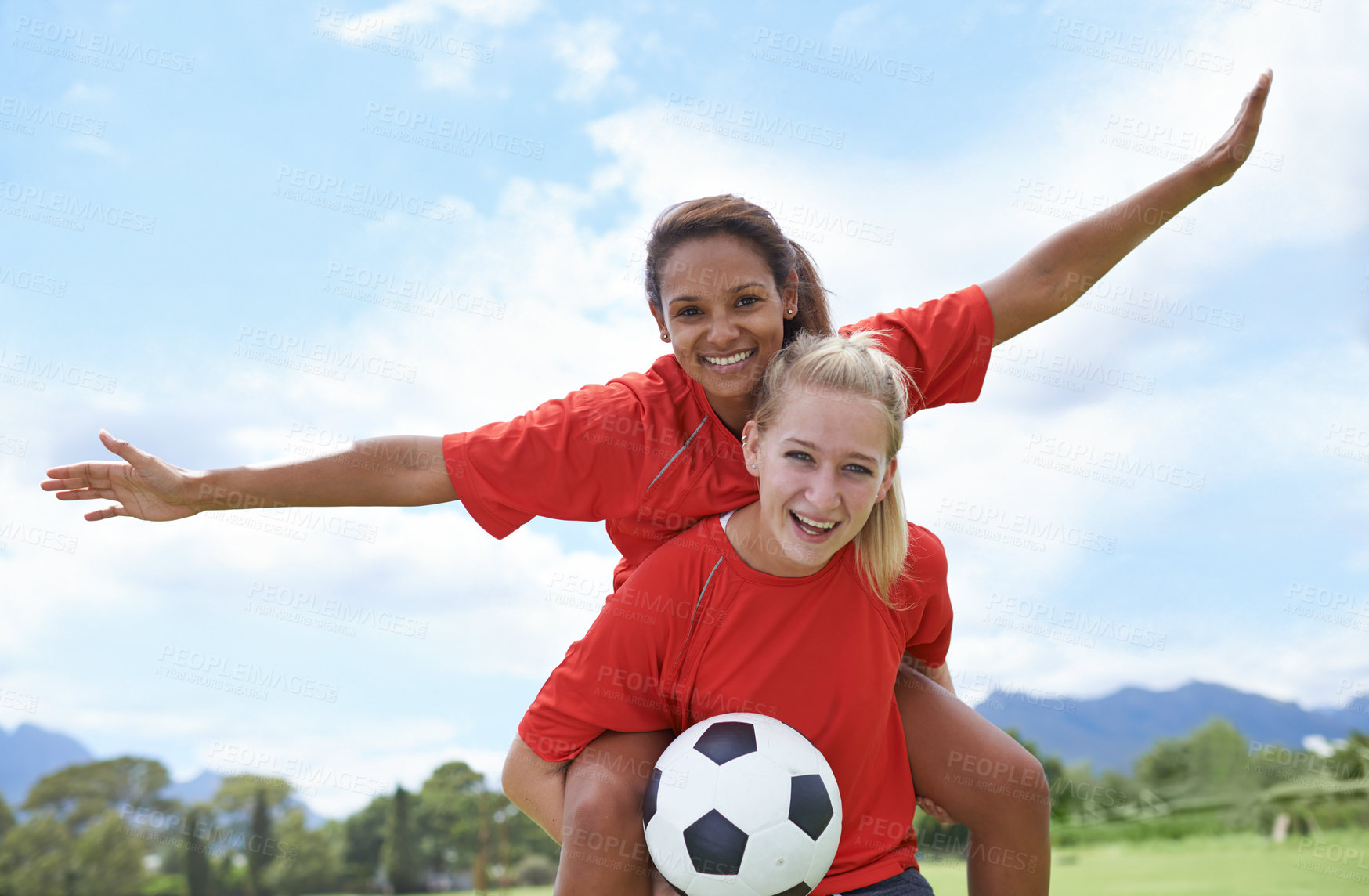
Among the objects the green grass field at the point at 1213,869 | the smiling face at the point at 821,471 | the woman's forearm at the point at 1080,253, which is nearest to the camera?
the smiling face at the point at 821,471

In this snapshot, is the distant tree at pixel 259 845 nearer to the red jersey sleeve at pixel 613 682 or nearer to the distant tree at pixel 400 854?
the distant tree at pixel 400 854

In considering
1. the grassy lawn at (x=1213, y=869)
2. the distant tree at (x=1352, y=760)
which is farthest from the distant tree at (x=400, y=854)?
the distant tree at (x=1352, y=760)

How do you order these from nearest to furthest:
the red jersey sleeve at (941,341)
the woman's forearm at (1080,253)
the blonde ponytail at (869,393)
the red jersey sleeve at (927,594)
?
the blonde ponytail at (869,393), the red jersey sleeve at (927,594), the red jersey sleeve at (941,341), the woman's forearm at (1080,253)

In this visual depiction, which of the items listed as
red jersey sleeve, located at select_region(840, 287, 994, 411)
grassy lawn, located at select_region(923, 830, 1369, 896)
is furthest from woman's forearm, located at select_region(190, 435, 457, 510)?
grassy lawn, located at select_region(923, 830, 1369, 896)

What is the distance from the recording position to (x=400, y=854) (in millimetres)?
19672

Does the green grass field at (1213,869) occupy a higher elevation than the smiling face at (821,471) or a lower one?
lower

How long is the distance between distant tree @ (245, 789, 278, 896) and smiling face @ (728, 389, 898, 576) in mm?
18662

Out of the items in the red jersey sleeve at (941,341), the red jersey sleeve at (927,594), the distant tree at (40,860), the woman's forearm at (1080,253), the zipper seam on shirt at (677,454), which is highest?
the woman's forearm at (1080,253)

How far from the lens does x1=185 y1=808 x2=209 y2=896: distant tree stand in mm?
18625

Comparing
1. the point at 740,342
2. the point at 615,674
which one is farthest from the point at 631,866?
the point at 740,342

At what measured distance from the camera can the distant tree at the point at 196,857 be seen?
18.6 m

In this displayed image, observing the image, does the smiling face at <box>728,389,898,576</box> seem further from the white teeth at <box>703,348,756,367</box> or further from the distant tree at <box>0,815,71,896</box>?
the distant tree at <box>0,815,71,896</box>

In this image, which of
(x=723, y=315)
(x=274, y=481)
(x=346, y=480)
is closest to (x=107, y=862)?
(x=274, y=481)

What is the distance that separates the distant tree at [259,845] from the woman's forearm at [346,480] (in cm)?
1752
